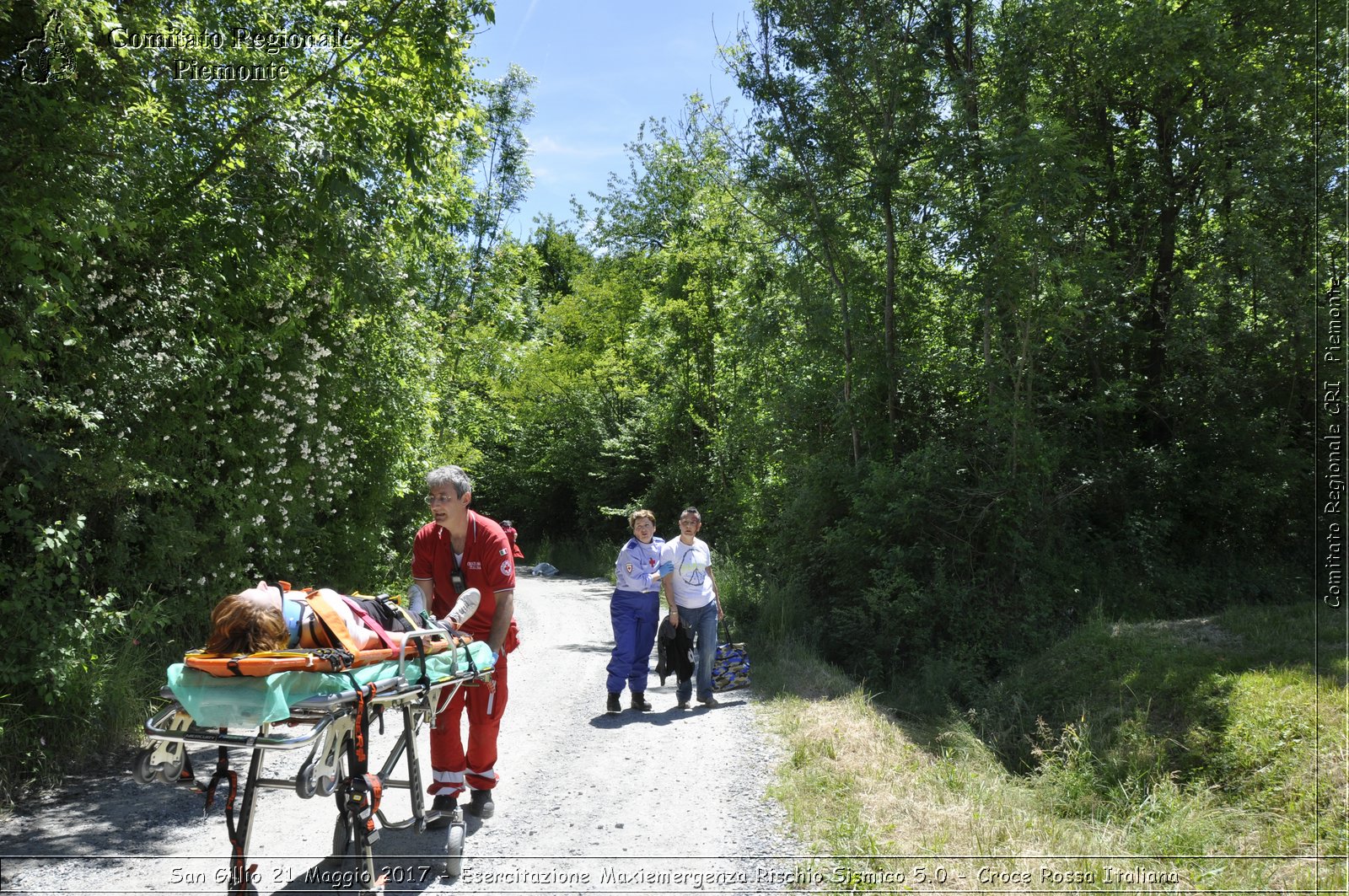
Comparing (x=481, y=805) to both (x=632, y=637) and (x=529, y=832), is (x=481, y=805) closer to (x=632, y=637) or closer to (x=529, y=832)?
(x=529, y=832)

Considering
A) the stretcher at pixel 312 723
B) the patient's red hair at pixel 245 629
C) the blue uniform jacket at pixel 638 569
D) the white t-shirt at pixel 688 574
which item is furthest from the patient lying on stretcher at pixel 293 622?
the white t-shirt at pixel 688 574

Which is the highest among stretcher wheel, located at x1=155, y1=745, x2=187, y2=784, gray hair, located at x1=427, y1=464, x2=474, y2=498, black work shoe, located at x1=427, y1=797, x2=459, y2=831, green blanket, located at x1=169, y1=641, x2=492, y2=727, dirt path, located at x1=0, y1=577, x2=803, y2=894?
gray hair, located at x1=427, y1=464, x2=474, y2=498

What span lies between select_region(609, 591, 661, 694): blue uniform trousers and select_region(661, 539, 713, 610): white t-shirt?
27 centimetres

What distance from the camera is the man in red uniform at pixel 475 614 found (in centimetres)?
570

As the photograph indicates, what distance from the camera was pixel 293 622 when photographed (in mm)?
4363

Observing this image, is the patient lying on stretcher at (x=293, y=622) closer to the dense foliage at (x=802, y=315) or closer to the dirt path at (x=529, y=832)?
the dirt path at (x=529, y=832)

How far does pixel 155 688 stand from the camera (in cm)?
783

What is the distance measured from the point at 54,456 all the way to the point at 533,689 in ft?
18.5

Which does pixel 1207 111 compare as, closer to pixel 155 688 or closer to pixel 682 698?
pixel 682 698

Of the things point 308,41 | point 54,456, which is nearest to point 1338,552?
point 308,41

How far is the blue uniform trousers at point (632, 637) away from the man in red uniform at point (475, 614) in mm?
3479

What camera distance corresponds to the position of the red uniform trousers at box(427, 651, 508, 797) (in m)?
5.70

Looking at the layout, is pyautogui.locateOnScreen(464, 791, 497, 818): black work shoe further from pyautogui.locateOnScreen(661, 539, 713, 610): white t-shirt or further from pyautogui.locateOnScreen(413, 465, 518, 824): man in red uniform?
pyautogui.locateOnScreen(661, 539, 713, 610): white t-shirt

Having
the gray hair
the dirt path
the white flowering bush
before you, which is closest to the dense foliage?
the white flowering bush
